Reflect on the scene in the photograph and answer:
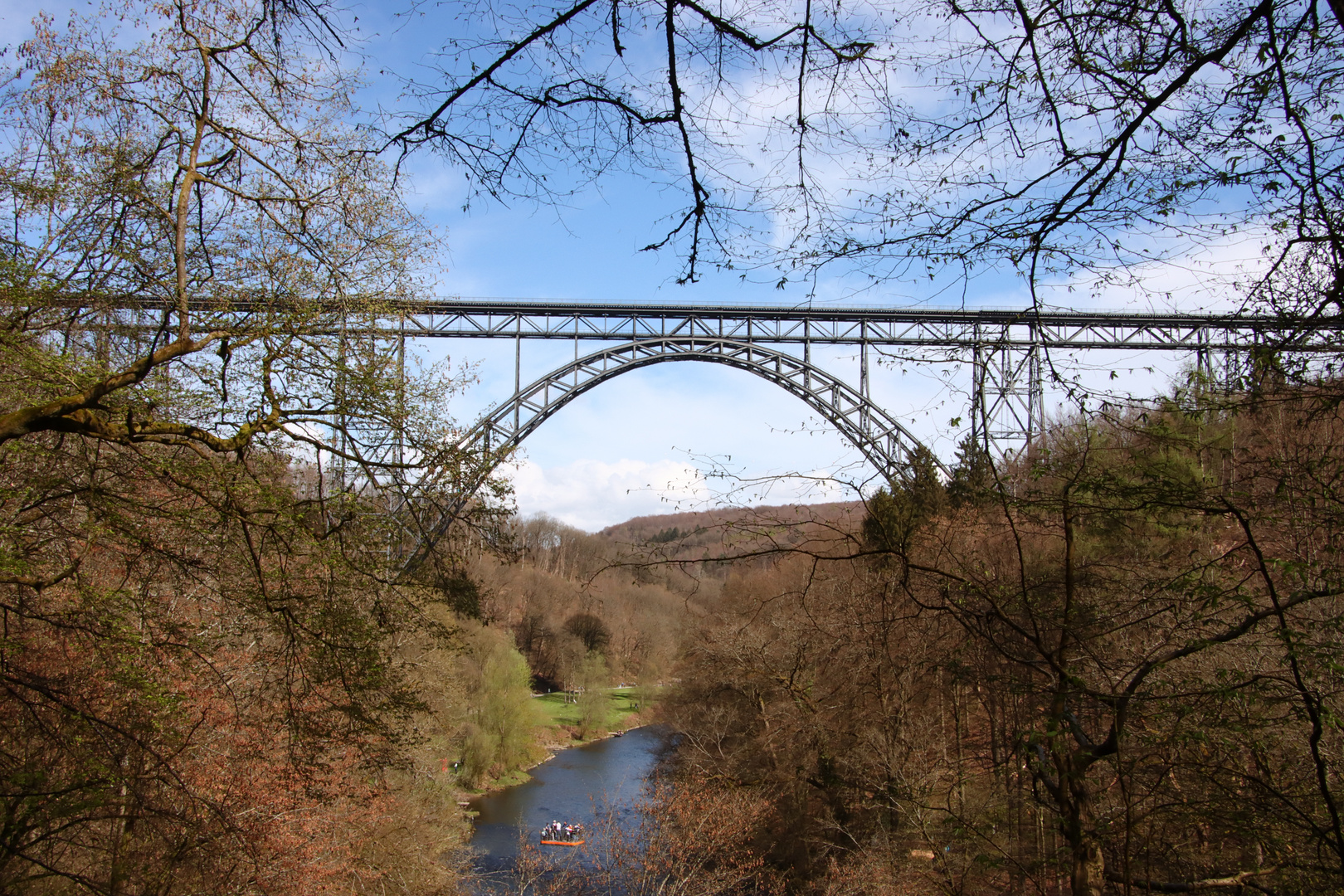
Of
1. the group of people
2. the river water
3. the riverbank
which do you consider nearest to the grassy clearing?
the riverbank

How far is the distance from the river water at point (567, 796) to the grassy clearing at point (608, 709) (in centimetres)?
255

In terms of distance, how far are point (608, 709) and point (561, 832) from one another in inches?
566

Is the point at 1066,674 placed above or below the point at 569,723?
above

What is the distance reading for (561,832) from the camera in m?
18.6

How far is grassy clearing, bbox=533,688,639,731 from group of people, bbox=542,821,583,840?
11.3 meters

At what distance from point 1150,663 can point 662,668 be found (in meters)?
31.6

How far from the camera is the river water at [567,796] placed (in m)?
18.4

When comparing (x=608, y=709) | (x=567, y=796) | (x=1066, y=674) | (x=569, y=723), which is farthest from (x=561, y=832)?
(x=1066, y=674)

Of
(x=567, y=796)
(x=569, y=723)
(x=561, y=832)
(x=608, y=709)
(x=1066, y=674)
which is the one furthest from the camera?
(x=608, y=709)

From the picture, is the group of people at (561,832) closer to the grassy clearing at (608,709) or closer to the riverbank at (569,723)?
the riverbank at (569,723)

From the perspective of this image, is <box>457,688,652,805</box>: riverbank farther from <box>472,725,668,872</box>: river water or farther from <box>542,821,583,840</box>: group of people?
<box>542,821,583,840</box>: group of people

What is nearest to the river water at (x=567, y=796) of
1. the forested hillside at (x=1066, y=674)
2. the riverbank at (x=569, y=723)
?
the riverbank at (x=569, y=723)

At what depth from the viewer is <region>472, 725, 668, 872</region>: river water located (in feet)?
60.3

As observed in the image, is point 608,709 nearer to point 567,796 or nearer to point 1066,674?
point 567,796
